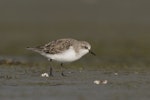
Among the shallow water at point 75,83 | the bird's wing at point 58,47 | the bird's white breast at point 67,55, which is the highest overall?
the bird's wing at point 58,47

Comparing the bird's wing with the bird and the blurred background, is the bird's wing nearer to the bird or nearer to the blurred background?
the bird

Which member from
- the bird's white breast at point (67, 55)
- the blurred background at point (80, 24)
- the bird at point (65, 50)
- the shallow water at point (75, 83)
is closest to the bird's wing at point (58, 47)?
the bird at point (65, 50)

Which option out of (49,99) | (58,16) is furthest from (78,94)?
(58,16)

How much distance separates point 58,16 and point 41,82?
16374mm

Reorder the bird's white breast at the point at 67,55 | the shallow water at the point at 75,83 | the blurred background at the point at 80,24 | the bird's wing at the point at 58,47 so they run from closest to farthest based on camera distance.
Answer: the shallow water at the point at 75,83
the bird's white breast at the point at 67,55
the bird's wing at the point at 58,47
the blurred background at the point at 80,24

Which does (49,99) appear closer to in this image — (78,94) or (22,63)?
(78,94)

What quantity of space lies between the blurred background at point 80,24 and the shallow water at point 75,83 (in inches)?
158

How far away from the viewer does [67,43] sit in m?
17.6

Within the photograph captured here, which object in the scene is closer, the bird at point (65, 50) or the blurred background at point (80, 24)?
the bird at point (65, 50)

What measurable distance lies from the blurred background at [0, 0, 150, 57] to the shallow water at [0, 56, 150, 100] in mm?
4020

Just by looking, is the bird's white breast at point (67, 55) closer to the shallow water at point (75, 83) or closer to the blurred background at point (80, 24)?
the shallow water at point (75, 83)

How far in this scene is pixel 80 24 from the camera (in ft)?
101

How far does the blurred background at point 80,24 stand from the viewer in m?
24.3

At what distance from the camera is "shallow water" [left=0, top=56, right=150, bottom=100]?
14.1 metres
